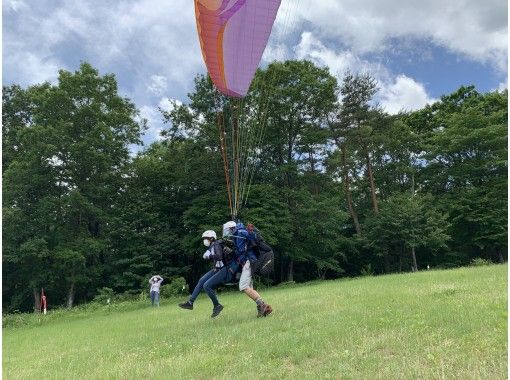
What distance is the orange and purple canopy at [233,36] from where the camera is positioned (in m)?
8.17

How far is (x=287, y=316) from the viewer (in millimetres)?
8055

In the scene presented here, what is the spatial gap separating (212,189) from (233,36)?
83.1ft

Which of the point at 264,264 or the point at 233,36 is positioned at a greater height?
the point at 233,36

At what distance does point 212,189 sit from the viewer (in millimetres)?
33562

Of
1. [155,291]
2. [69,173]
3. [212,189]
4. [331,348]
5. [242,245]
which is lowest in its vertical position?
[331,348]

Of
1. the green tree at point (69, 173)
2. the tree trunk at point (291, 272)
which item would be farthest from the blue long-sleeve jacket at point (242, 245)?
the tree trunk at point (291, 272)

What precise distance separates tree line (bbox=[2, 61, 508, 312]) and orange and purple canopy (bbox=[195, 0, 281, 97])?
1947 centimetres

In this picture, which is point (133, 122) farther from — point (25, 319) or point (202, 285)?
point (202, 285)

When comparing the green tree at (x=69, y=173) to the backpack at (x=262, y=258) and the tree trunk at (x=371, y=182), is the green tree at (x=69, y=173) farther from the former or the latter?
the backpack at (x=262, y=258)

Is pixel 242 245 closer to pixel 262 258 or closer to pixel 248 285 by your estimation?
pixel 262 258

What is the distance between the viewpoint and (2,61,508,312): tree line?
3119cm

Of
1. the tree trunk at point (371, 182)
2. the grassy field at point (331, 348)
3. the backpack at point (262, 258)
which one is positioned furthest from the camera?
the tree trunk at point (371, 182)

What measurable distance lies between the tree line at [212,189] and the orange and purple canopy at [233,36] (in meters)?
19.5

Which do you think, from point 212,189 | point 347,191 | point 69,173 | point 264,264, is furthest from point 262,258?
point 347,191
